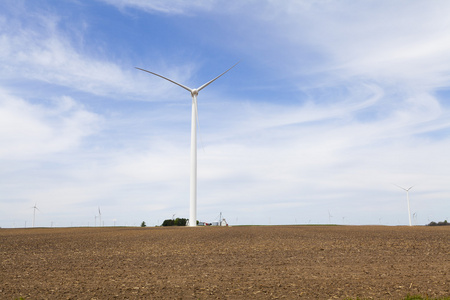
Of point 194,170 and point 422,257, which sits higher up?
point 194,170

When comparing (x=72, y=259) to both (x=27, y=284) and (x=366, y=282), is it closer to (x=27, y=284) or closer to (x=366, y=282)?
(x=27, y=284)

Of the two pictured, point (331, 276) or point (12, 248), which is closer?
point (331, 276)

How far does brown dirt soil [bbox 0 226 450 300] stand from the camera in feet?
52.3

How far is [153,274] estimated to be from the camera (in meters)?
19.4

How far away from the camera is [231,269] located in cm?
2034

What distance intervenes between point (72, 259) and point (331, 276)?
1485 centimetres

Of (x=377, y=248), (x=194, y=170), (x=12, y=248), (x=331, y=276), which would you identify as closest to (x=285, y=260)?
(x=331, y=276)

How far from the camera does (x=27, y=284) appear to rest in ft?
57.9

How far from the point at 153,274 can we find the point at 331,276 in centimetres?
802

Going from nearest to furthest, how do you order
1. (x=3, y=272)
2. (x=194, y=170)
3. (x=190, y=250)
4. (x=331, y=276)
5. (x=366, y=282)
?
(x=366, y=282), (x=331, y=276), (x=3, y=272), (x=190, y=250), (x=194, y=170)

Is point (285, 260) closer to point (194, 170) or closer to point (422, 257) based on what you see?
point (422, 257)

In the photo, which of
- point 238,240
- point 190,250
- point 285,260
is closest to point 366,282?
point 285,260

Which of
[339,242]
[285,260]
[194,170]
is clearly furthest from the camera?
[194,170]

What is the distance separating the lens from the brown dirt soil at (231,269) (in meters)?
15.9
